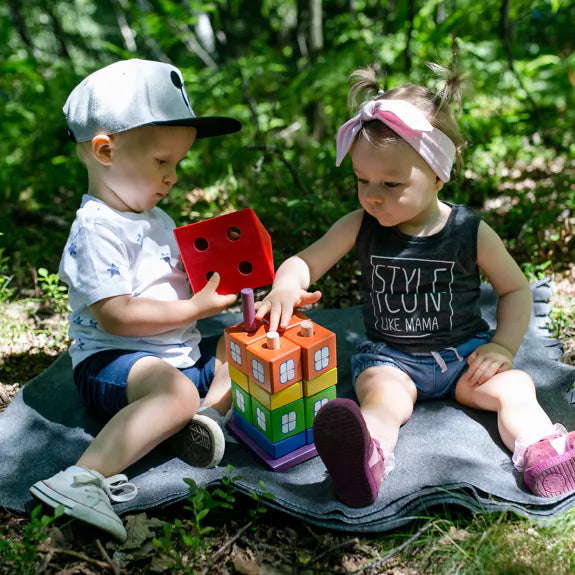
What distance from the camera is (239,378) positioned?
191 cm

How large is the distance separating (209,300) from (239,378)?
1.01 feet

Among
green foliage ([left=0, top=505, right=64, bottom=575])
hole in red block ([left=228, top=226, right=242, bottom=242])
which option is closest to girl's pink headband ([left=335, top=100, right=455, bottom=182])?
hole in red block ([left=228, top=226, right=242, bottom=242])

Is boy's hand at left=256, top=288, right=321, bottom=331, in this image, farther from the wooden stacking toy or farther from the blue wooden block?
the blue wooden block

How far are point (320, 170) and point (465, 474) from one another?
2665mm

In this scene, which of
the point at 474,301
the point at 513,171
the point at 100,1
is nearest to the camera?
the point at 474,301

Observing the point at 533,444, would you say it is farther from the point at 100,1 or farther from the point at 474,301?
the point at 100,1

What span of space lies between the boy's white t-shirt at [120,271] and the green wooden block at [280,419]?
481 mm

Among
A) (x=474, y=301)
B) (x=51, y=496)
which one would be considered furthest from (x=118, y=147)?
(x=474, y=301)

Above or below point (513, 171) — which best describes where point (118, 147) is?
above

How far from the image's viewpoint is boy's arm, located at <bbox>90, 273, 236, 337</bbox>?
1929mm

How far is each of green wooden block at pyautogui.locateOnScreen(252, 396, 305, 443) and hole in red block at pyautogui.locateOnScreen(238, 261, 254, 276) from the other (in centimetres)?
46

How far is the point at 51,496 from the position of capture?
5.33 ft

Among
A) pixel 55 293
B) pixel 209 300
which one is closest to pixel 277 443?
pixel 209 300

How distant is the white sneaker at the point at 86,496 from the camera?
5.23 feet
